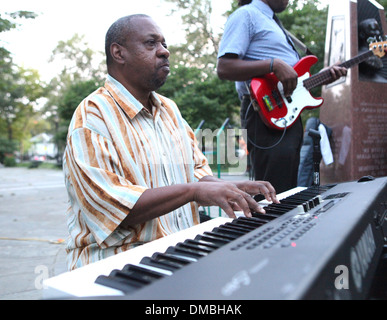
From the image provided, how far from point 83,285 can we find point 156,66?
114 cm

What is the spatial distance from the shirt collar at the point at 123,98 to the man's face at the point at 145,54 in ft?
0.24

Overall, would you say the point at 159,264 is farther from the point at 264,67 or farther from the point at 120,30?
the point at 264,67

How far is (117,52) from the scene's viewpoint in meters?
1.69

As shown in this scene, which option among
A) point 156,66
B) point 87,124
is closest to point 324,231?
point 87,124

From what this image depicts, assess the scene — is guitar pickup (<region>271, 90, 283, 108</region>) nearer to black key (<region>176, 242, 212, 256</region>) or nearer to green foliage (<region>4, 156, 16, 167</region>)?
black key (<region>176, 242, 212, 256</region>)

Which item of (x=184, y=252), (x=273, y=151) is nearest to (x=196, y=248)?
(x=184, y=252)

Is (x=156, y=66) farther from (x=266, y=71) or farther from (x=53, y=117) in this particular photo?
(x=53, y=117)

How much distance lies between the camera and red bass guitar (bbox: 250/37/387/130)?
280cm

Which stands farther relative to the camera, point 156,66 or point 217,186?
point 156,66

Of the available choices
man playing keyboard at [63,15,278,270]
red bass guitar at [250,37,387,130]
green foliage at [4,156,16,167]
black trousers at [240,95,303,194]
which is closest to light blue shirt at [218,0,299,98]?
red bass guitar at [250,37,387,130]

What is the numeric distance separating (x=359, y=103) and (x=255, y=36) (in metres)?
2.68

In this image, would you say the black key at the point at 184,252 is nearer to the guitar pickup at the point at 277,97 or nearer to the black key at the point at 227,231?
the black key at the point at 227,231

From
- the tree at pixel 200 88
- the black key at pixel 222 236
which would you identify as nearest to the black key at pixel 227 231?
the black key at pixel 222 236
